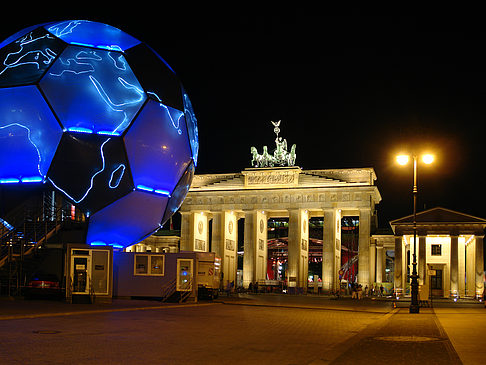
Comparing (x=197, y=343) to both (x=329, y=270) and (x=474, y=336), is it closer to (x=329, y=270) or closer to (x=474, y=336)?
(x=474, y=336)

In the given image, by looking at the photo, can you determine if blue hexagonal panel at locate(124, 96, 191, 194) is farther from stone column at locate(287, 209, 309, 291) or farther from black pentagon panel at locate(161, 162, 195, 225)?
stone column at locate(287, 209, 309, 291)

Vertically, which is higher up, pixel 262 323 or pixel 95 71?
pixel 95 71

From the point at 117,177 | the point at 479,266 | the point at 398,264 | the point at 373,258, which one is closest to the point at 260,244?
the point at 373,258

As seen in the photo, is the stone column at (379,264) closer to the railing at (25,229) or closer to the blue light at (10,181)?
the railing at (25,229)

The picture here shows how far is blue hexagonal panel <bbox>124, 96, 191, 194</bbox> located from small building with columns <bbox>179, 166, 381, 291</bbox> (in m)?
44.8

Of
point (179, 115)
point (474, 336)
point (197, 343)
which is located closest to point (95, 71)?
point (179, 115)

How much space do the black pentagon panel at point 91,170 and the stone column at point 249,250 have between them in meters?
48.4

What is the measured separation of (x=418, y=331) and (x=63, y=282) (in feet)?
52.6

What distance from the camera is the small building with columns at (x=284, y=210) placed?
72.4 meters

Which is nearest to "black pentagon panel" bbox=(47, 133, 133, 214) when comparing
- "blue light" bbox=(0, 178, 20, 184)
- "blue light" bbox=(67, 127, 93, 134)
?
"blue light" bbox=(67, 127, 93, 134)

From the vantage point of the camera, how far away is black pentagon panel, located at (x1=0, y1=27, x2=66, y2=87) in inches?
984

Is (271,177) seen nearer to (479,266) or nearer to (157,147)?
(479,266)

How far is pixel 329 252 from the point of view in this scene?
237ft

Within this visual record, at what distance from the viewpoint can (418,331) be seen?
62.7ft
